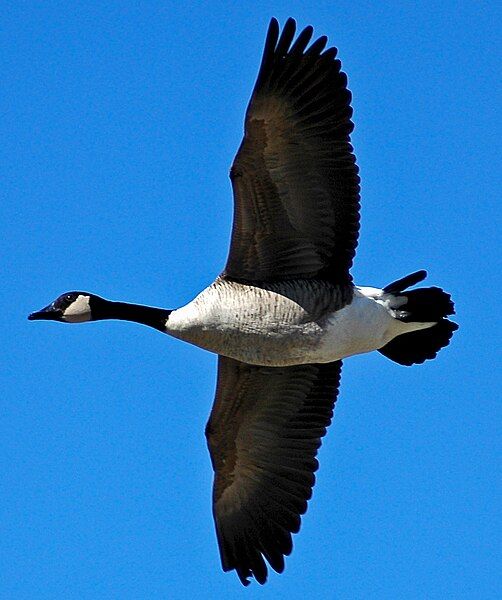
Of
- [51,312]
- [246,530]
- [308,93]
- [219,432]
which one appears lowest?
[246,530]

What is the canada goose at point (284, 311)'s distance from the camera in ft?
35.9

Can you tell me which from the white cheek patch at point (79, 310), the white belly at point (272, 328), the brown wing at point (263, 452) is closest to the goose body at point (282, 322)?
the white belly at point (272, 328)

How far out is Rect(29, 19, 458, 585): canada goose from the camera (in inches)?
431

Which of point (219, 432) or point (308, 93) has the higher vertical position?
point (308, 93)

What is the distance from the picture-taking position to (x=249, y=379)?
41.0ft

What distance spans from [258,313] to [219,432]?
185 centimetres

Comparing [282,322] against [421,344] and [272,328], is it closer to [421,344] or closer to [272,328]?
[272,328]

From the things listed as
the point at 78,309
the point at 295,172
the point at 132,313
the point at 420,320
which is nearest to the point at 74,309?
the point at 78,309

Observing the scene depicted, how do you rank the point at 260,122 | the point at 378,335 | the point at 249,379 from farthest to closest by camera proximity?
the point at 249,379 < the point at 378,335 < the point at 260,122

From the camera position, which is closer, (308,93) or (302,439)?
(308,93)

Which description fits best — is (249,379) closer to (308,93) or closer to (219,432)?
(219,432)

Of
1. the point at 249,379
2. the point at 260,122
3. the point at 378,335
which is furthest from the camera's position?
the point at 249,379

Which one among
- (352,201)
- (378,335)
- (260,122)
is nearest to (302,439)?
(378,335)

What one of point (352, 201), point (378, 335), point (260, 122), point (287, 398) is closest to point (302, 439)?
point (287, 398)
